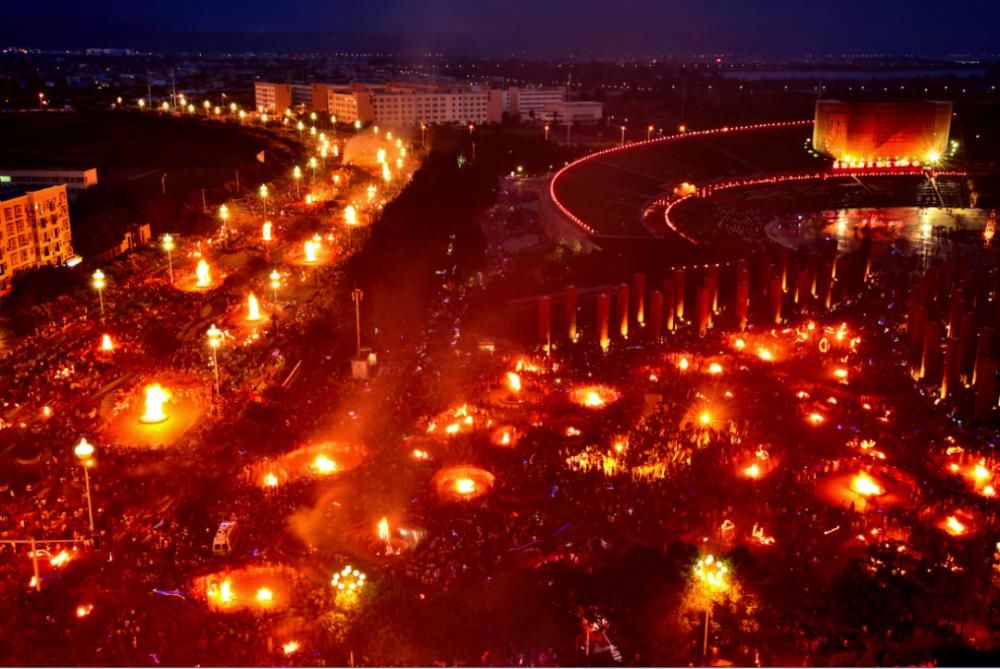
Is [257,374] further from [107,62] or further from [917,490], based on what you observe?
[107,62]

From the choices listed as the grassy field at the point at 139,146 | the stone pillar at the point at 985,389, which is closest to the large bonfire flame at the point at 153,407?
the stone pillar at the point at 985,389

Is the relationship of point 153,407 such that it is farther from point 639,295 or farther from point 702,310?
point 702,310

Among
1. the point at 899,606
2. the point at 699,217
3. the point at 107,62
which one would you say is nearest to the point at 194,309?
the point at 899,606

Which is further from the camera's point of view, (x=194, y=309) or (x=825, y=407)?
(x=194, y=309)

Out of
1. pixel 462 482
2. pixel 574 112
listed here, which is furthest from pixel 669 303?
Answer: pixel 574 112

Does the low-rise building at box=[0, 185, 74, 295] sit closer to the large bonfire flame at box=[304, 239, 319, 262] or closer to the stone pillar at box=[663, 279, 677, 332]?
the large bonfire flame at box=[304, 239, 319, 262]

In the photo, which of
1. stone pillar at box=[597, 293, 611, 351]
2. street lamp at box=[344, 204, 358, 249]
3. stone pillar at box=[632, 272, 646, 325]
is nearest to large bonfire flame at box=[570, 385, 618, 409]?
stone pillar at box=[597, 293, 611, 351]
